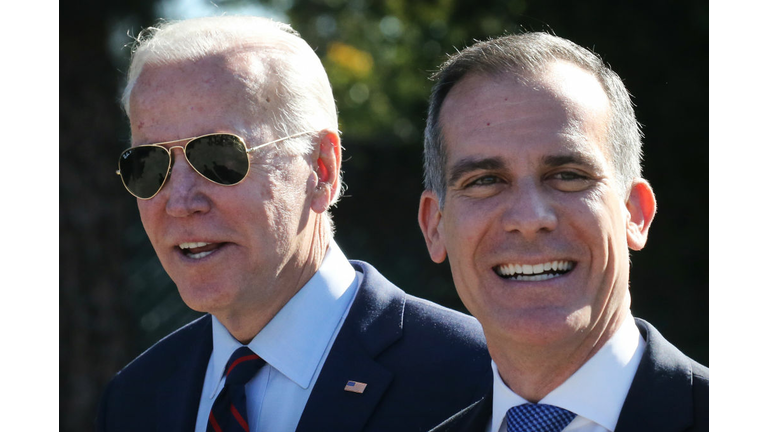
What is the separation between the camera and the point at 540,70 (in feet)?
8.03

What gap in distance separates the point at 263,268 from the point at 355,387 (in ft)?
1.86

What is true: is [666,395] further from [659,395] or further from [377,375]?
[377,375]

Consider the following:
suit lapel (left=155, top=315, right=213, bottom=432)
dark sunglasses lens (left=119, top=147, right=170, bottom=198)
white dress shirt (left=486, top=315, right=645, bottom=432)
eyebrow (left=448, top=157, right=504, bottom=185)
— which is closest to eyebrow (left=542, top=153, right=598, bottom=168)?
eyebrow (left=448, top=157, right=504, bottom=185)

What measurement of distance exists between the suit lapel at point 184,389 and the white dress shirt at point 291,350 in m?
0.03

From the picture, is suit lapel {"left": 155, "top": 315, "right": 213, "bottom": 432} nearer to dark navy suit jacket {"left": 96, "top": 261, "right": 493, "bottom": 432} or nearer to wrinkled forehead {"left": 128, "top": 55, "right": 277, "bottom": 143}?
dark navy suit jacket {"left": 96, "top": 261, "right": 493, "bottom": 432}

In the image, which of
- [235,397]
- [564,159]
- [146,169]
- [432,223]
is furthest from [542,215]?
[146,169]

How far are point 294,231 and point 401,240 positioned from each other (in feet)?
19.9

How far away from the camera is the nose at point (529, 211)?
228 cm

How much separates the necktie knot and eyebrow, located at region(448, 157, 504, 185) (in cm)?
111

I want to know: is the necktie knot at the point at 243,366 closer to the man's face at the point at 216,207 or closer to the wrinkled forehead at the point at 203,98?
the man's face at the point at 216,207

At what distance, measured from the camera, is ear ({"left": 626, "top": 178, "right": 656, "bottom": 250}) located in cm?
251

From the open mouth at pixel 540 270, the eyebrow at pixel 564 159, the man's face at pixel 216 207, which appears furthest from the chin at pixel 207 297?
the eyebrow at pixel 564 159

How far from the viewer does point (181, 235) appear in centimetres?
302

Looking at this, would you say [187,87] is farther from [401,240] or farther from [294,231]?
[401,240]
